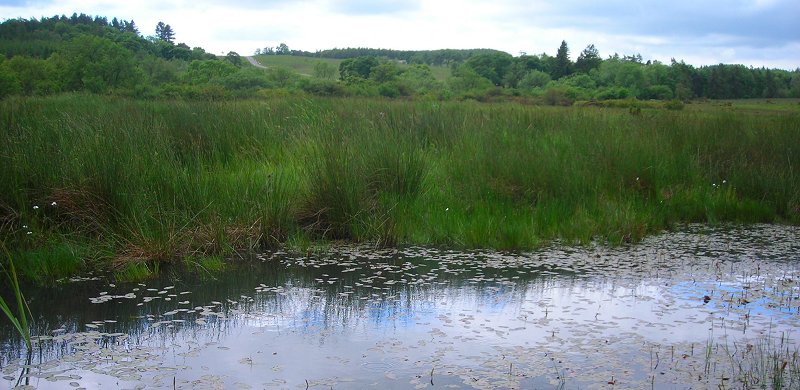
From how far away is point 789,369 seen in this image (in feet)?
10.6

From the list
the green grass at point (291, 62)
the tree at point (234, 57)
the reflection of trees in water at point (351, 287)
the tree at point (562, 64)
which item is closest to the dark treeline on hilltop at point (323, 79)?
the tree at point (562, 64)

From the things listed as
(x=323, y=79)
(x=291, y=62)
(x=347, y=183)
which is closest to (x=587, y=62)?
(x=323, y=79)

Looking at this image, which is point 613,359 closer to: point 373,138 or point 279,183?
point 279,183

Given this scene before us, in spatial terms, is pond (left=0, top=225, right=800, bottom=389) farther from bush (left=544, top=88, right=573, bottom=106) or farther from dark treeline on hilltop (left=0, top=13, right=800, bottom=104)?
bush (left=544, top=88, right=573, bottom=106)

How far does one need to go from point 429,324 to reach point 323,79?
88.8 ft

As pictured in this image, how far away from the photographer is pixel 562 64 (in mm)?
42750

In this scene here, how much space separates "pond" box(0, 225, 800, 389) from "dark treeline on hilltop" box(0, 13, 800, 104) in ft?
23.3

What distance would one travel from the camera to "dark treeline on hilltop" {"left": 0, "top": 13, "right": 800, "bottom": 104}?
62.3 ft

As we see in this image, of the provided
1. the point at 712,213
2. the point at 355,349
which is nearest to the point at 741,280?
the point at 712,213

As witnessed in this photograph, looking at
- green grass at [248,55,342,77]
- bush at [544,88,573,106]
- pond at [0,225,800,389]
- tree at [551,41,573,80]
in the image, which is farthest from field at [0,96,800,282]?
green grass at [248,55,342,77]

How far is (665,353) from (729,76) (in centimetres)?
2946

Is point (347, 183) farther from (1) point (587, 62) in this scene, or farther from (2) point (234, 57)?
(2) point (234, 57)

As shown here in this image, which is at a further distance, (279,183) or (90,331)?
(279,183)

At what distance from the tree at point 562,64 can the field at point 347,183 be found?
32996 mm
